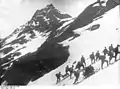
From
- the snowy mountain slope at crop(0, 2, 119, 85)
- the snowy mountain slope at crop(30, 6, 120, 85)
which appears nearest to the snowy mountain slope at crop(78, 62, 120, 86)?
the snowy mountain slope at crop(30, 6, 120, 85)

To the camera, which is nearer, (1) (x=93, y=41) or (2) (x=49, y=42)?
(1) (x=93, y=41)

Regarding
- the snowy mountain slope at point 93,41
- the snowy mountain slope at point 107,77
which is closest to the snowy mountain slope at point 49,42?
the snowy mountain slope at point 93,41

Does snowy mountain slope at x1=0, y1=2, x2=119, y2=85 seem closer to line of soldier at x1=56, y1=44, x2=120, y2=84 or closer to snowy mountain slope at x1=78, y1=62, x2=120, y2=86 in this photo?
line of soldier at x1=56, y1=44, x2=120, y2=84

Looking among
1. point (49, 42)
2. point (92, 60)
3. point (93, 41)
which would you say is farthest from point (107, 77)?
point (49, 42)

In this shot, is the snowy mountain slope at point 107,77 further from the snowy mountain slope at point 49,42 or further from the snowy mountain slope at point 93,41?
the snowy mountain slope at point 49,42

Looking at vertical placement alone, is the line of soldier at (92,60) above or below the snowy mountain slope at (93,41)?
below

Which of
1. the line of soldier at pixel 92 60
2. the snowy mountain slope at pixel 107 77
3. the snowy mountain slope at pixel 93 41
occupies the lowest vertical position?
the snowy mountain slope at pixel 107 77

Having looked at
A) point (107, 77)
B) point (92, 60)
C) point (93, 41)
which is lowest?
point (107, 77)

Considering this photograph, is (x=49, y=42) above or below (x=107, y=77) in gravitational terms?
above

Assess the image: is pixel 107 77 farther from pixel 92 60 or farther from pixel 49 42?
pixel 49 42
